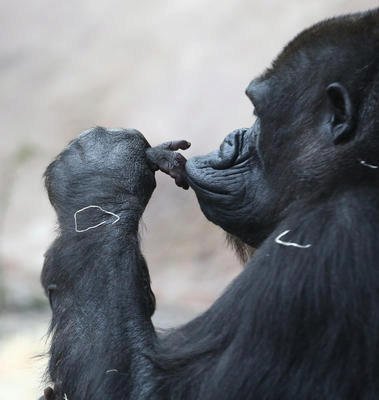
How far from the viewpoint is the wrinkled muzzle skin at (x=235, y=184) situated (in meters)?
3.52

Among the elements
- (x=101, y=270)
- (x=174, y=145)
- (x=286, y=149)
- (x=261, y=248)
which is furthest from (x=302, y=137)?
(x=101, y=270)

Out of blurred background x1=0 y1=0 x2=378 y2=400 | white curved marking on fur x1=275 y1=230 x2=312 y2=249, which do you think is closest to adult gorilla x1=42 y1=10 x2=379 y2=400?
white curved marking on fur x1=275 y1=230 x2=312 y2=249

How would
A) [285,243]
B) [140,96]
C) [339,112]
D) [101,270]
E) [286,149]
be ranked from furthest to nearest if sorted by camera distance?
Answer: 1. [140,96]
2. [101,270]
3. [286,149]
4. [339,112]
5. [285,243]

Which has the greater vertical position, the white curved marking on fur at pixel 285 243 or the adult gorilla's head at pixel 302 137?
the adult gorilla's head at pixel 302 137

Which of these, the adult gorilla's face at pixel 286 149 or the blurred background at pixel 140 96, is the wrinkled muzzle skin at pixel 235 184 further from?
the blurred background at pixel 140 96

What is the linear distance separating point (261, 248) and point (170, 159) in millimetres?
679

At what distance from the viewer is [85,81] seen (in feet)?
31.1

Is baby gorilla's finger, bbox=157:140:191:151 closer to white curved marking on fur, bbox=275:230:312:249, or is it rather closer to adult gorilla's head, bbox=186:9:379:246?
adult gorilla's head, bbox=186:9:379:246

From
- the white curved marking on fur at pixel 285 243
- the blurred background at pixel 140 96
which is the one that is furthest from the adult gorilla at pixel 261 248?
the blurred background at pixel 140 96

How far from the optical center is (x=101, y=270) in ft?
11.5

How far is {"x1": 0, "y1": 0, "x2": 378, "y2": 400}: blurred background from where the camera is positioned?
7.86m

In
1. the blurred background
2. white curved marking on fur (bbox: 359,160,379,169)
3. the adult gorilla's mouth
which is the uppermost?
the blurred background

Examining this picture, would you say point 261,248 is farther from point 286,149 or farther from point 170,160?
point 170,160

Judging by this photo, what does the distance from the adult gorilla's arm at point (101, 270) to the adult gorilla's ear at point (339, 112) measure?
Result: 628 mm
